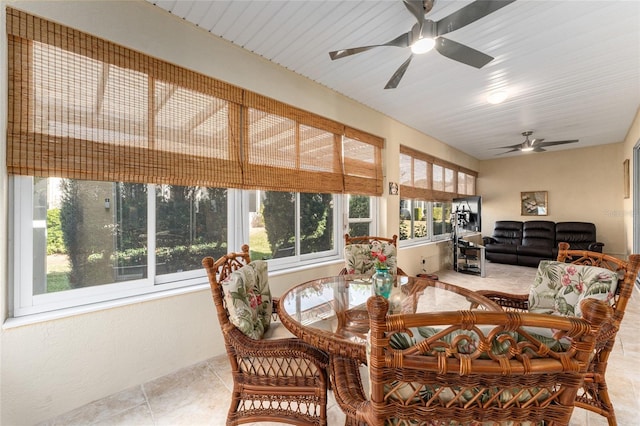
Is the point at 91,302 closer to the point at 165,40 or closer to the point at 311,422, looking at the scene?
the point at 311,422

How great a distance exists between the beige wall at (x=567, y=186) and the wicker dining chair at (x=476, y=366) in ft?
25.7

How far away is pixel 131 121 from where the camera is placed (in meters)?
1.89

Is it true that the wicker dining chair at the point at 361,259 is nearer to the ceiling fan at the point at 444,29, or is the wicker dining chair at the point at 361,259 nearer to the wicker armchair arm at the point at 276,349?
the wicker armchair arm at the point at 276,349

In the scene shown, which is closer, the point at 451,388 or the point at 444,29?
the point at 451,388

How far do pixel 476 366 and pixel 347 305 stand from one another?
3.79 feet

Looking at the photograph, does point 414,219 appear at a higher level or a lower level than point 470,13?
lower

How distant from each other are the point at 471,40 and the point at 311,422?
3.06 m

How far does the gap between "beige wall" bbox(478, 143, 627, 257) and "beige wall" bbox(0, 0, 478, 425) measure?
7.13 meters

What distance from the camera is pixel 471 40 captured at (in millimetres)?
2301

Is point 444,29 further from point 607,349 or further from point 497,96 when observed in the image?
point 497,96

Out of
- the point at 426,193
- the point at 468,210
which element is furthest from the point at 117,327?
the point at 468,210

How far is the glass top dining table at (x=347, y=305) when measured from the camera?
125 centimetres

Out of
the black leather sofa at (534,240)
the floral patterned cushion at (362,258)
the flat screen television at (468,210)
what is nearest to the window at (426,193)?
the flat screen television at (468,210)

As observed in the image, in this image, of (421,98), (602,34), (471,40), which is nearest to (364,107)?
(421,98)
